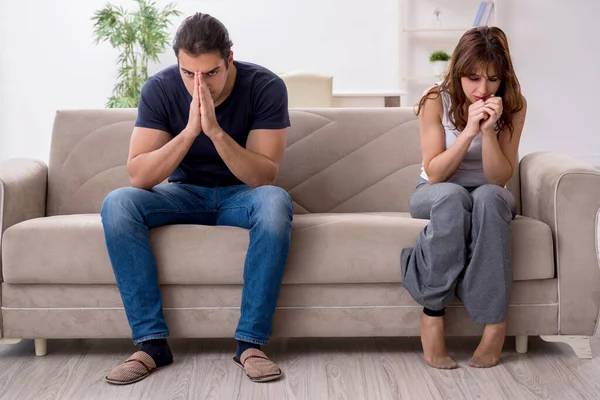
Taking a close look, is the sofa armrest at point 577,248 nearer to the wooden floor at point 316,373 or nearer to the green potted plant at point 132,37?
the wooden floor at point 316,373

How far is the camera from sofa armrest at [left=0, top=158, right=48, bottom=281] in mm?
2213

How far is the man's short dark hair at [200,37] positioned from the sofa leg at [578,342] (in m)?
1.25

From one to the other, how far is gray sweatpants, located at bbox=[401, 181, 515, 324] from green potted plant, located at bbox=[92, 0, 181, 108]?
3.87 m

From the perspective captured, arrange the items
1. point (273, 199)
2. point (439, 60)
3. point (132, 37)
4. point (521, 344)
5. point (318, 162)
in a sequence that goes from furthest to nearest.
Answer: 1. point (439, 60)
2. point (132, 37)
3. point (318, 162)
4. point (521, 344)
5. point (273, 199)

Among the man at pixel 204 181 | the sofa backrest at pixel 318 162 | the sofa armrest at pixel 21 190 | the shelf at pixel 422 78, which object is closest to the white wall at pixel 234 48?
the shelf at pixel 422 78

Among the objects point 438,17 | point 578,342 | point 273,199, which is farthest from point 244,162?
point 438,17

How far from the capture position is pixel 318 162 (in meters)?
2.62

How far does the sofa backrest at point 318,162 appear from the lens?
8.56ft

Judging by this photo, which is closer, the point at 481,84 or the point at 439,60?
the point at 481,84

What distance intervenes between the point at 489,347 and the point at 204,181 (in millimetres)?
973

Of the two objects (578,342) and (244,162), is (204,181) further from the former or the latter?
(578,342)

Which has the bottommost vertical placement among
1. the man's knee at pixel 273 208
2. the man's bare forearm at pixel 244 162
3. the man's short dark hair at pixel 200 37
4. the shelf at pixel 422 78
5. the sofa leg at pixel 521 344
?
the sofa leg at pixel 521 344

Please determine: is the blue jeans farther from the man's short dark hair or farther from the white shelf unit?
the white shelf unit

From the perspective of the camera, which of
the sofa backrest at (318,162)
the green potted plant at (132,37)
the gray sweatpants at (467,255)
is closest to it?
the gray sweatpants at (467,255)
